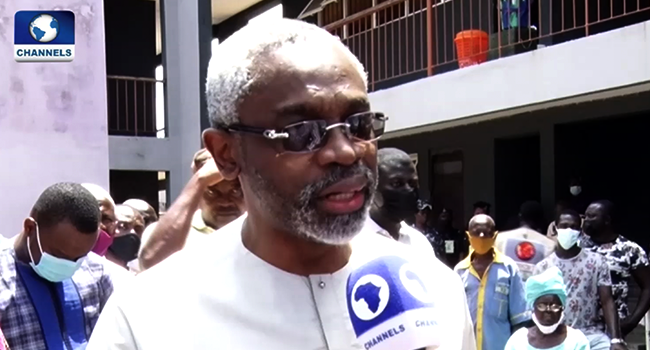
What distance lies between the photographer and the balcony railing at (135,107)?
16172 millimetres

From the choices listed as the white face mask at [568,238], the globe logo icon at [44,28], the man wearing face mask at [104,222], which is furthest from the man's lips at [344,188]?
the globe logo icon at [44,28]

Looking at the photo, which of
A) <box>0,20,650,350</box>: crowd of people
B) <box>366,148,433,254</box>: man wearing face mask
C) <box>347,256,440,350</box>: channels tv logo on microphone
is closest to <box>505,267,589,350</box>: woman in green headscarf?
<box>366,148,433,254</box>: man wearing face mask

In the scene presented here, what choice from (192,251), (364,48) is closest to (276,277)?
(192,251)

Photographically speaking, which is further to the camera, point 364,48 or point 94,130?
point 364,48

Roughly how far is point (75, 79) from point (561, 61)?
485 centimetres

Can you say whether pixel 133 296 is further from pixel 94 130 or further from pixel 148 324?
pixel 94 130

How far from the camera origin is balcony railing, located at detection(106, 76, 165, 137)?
16.2m

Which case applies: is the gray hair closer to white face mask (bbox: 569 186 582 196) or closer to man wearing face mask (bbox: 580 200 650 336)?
man wearing face mask (bbox: 580 200 650 336)

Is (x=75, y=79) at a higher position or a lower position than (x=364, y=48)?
lower

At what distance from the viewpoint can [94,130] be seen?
9.80 m

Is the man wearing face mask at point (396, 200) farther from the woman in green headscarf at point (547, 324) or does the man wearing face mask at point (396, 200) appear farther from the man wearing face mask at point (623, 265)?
the man wearing face mask at point (623, 265)

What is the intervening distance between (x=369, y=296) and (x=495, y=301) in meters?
4.34

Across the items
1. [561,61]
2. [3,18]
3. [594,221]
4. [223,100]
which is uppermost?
[3,18]

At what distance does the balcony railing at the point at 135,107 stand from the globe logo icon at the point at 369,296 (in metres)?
14.5
